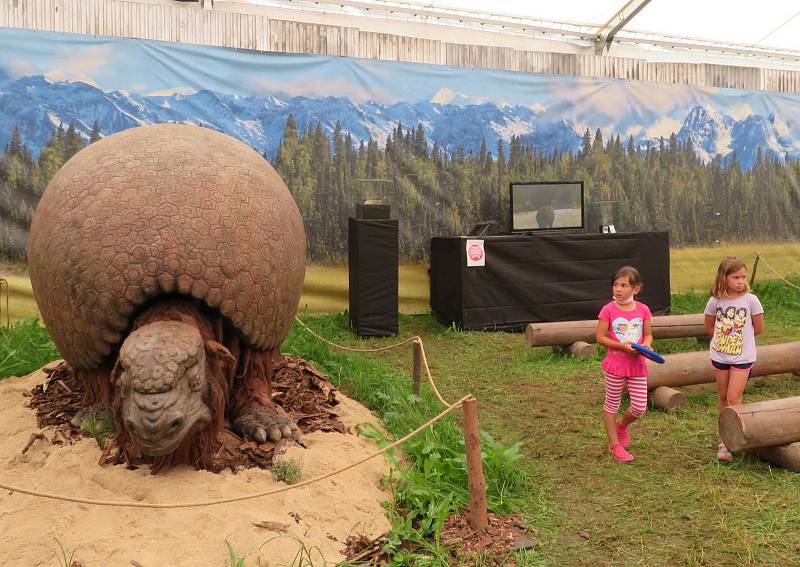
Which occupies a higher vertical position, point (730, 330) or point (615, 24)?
point (615, 24)

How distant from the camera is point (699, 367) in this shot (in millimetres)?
4895

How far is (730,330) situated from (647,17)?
22.4ft

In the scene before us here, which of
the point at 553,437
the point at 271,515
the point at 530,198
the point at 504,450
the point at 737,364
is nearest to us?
the point at 271,515

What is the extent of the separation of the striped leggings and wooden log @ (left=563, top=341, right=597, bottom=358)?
2357mm

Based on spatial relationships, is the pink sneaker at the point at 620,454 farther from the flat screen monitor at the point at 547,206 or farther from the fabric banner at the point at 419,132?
the fabric banner at the point at 419,132

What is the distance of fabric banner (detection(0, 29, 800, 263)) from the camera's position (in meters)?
7.01

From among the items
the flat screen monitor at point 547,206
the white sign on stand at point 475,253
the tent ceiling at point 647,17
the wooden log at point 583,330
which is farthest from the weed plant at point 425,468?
the tent ceiling at point 647,17

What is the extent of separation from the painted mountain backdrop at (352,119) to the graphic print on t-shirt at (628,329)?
515 cm

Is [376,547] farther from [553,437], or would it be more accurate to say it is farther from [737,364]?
[737,364]

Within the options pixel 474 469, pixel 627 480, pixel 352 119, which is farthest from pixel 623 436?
pixel 352 119

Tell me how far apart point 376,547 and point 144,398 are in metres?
1.08

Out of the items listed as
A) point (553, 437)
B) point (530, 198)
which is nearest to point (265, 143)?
point (530, 198)

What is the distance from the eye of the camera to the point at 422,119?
8.59 metres

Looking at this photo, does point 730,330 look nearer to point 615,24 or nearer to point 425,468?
point 425,468
